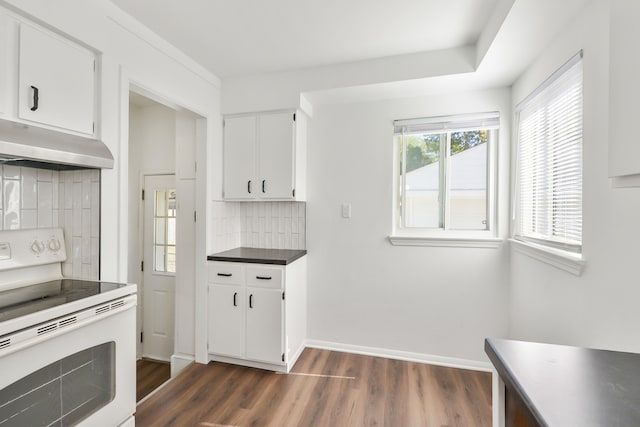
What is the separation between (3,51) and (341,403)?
8.77ft

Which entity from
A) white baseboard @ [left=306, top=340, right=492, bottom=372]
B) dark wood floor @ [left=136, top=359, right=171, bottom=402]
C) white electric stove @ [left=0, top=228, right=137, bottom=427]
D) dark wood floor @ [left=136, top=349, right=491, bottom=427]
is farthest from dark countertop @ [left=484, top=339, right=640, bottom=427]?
dark wood floor @ [left=136, top=359, right=171, bottom=402]

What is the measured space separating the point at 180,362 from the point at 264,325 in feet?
3.07

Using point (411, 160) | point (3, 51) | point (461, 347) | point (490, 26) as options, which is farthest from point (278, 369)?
point (490, 26)

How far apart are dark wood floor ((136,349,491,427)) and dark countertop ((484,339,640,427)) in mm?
1348

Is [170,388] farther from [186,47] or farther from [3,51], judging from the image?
[186,47]

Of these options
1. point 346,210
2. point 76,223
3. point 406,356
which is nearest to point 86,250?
point 76,223

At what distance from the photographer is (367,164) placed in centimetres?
275

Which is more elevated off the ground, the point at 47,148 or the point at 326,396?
the point at 47,148

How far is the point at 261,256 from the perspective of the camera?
2.57m

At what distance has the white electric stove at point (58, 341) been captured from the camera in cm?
112

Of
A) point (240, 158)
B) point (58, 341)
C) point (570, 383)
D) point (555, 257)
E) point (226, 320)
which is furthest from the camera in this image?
point (240, 158)

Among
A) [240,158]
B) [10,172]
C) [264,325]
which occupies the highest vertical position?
[240,158]

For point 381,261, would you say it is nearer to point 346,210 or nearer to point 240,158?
point 346,210

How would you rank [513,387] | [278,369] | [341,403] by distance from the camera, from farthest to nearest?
[278,369] → [341,403] → [513,387]
